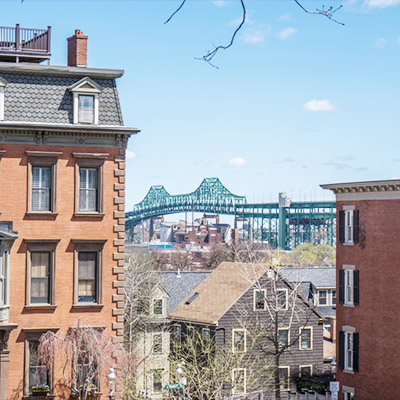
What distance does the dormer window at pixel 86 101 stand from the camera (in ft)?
98.9

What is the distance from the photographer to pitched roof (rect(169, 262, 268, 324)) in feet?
177

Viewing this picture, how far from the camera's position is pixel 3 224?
95.4ft

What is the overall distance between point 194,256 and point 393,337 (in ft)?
391

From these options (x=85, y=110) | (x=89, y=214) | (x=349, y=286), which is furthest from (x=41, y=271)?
(x=349, y=286)

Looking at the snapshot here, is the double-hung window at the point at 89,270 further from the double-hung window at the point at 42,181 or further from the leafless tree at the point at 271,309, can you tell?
the leafless tree at the point at 271,309

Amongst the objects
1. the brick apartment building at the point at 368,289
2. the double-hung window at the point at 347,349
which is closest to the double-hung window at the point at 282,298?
the double-hung window at the point at 347,349

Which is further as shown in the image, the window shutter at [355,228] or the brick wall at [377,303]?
the window shutter at [355,228]

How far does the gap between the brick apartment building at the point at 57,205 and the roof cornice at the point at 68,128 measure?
0.04 metres

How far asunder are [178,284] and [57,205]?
3438 centimetres

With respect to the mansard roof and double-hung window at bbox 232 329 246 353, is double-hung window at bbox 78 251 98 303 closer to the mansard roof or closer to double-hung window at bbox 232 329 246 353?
the mansard roof

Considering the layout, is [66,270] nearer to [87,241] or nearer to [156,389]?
[87,241]

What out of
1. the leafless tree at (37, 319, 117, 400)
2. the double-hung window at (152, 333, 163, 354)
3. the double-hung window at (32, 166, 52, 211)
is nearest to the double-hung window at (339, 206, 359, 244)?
the double-hung window at (152, 333, 163, 354)

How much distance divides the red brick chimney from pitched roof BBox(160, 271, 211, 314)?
1198 inches

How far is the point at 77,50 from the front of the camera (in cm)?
3175
